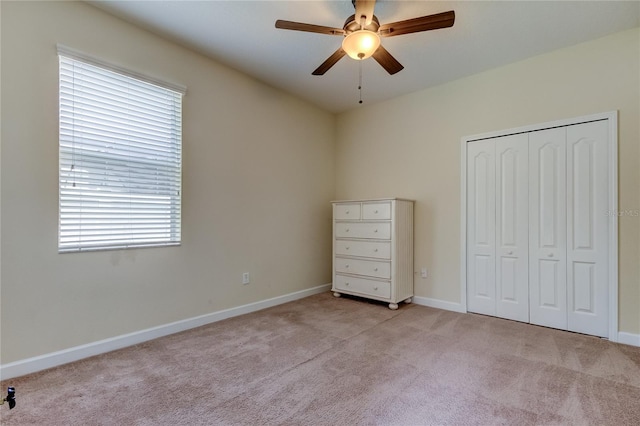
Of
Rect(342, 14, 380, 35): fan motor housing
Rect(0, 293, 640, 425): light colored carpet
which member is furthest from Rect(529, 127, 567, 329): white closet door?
Rect(342, 14, 380, 35): fan motor housing

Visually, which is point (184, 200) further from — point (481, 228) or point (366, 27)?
point (481, 228)

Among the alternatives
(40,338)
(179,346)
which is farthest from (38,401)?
(179,346)

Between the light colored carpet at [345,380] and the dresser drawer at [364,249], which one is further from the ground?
the dresser drawer at [364,249]

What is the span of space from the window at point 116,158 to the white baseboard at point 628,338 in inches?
159

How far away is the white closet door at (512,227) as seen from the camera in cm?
313

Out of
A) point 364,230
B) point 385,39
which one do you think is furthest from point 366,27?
point 364,230

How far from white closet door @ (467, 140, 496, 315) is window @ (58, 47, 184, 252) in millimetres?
→ 3130

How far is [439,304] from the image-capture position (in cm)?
365

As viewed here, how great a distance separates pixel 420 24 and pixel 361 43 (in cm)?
39

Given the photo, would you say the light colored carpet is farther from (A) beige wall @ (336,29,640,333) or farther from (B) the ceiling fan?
(B) the ceiling fan

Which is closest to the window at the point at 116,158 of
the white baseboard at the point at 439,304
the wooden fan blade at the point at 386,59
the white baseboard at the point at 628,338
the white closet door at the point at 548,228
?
the wooden fan blade at the point at 386,59

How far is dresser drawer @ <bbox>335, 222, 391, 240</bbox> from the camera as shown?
3.64m

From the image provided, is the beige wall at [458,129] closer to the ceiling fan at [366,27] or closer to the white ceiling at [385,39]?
the white ceiling at [385,39]

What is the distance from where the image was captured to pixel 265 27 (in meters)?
2.59
